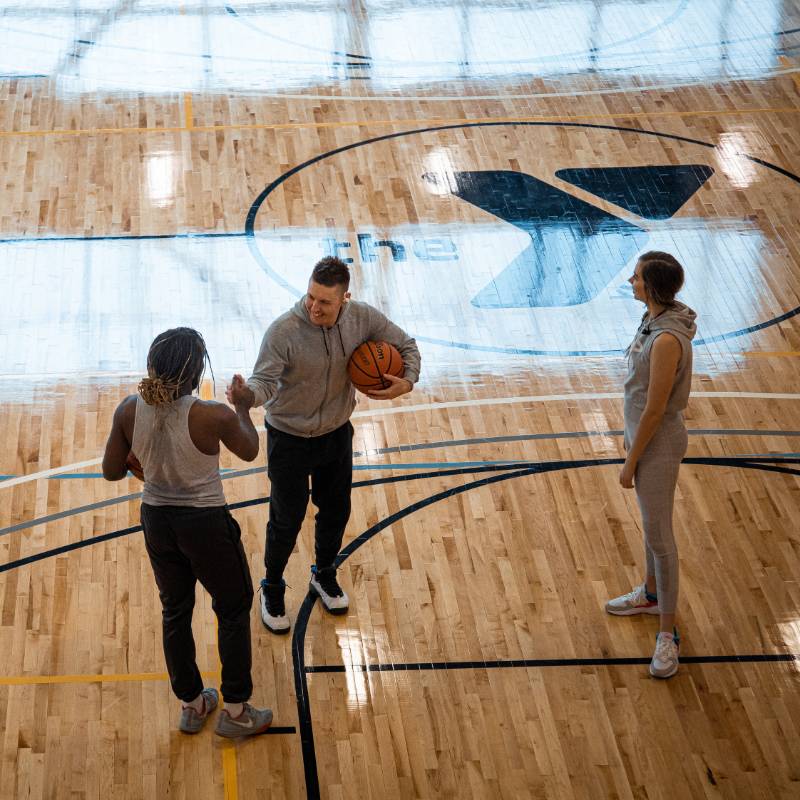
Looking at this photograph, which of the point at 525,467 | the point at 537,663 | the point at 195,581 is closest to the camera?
the point at 195,581

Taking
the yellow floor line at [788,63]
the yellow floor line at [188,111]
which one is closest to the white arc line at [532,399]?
the yellow floor line at [188,111]

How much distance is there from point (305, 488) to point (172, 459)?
80 cm

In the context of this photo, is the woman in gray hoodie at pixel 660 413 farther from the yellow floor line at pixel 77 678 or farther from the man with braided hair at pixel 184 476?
the yellow floor line at pixel 77 678

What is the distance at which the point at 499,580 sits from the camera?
453 cm

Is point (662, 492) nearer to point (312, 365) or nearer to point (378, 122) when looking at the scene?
point (312, 365)

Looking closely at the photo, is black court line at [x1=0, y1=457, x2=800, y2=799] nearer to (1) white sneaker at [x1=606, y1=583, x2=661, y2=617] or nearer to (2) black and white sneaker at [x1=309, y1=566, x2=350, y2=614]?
(2) black and white sneaker at [x1=309, y1=566, x2=350, y2=614]

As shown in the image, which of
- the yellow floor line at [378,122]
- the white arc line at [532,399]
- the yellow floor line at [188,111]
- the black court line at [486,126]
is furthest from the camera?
the yellow floor line at [188,111]

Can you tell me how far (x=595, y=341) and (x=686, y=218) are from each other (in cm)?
140

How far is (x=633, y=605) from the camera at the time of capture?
14.3ft

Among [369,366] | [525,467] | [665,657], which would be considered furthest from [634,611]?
[369,366]

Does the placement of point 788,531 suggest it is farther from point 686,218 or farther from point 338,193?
point 338,193

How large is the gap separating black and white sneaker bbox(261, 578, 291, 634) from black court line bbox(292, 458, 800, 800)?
0.06m

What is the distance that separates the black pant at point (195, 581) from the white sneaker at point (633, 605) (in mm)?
1454

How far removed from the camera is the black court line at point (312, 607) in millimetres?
3785
